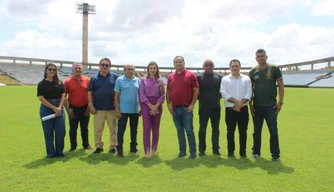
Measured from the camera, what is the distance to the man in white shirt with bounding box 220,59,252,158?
5047mm

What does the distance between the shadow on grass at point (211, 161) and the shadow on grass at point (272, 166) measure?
24.0 inches

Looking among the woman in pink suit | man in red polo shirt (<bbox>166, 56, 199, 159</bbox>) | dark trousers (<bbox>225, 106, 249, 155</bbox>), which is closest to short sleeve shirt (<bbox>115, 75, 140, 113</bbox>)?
the woman in pink suit

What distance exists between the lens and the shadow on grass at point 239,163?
4633 millimetres

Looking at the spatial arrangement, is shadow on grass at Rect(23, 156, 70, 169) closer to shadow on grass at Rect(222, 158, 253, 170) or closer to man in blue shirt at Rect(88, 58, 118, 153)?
man in blue shirt at Rect(88, 58, 118, 153)

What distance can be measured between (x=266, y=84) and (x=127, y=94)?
2529mm

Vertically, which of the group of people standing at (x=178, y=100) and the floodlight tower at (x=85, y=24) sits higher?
the floodlight tower at (x=85, y=24)

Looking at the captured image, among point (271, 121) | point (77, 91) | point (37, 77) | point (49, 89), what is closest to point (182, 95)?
point (271, 121)

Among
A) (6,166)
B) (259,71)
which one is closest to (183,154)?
(259,71)

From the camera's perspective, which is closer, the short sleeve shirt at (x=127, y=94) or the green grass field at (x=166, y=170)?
the green grass field at (x=166, y=170)

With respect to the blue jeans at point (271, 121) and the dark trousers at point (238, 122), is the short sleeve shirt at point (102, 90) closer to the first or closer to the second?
the dark trousers at point (238, 122)

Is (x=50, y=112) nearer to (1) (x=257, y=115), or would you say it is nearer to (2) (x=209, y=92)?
(2) (x=209, y=92)

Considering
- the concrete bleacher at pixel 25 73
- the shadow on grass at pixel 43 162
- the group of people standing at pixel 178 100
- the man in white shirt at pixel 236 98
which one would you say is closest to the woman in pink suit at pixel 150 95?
the group of people standing at pixel 178 100

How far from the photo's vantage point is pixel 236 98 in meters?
5.08

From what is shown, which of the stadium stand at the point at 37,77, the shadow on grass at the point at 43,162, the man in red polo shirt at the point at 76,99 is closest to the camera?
the shadow on grass at the point at 43,162
